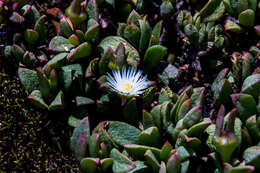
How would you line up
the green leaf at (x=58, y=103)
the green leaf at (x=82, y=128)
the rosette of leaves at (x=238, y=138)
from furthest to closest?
the green leaf at (x=58, y=103) → the green leaf at (x=82, y=128) → the rosette of leaves at (x=238, y=138)

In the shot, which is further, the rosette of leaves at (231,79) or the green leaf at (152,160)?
the rosette of leaves at (231,79)

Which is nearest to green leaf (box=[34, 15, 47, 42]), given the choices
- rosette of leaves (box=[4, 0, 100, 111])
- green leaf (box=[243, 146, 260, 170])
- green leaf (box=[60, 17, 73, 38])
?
rosette of leaves (box=[4, 0, 100, 111])

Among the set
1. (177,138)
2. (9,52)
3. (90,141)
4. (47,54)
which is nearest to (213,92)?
(177,138)

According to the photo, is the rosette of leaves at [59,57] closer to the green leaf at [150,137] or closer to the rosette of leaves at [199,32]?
the green leaf at [150,137]

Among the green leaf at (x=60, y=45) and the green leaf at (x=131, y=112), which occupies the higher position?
the green leaf at (x=60, y=45)

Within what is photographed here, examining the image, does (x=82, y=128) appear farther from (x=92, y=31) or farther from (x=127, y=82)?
(x=92, y=31)

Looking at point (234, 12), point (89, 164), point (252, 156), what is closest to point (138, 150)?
point (89, 164)

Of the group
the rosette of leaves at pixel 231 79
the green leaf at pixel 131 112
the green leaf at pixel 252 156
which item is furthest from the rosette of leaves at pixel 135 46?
the green leaf at pixel 252 156
